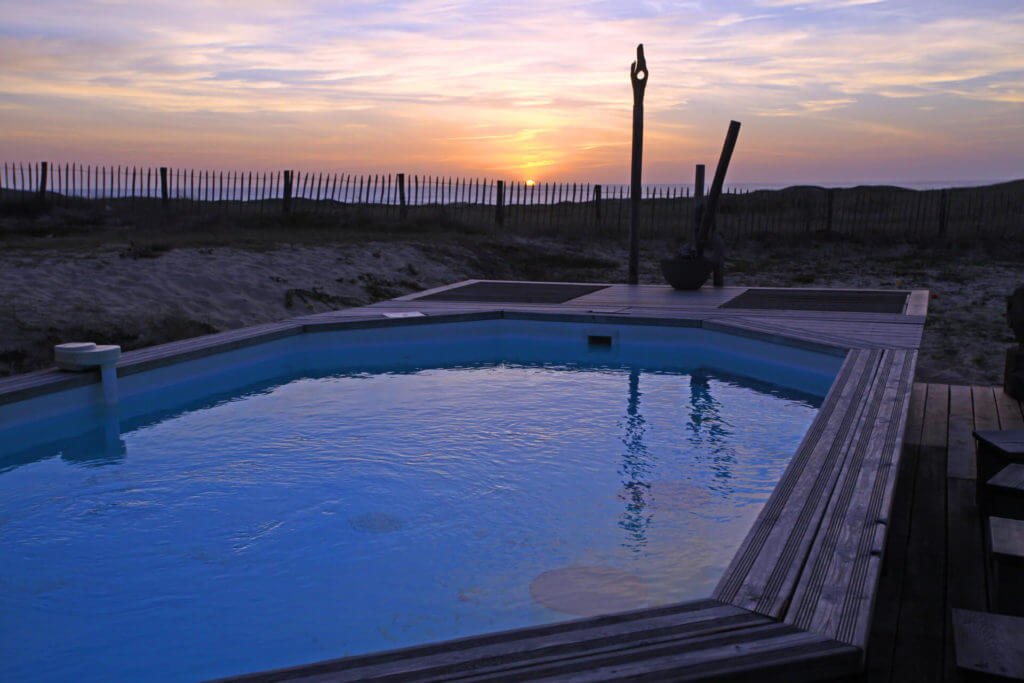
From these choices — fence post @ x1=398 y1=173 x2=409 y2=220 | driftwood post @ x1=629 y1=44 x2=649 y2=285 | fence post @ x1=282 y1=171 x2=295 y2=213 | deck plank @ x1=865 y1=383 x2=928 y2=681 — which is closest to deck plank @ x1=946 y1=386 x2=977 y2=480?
deck plank @ x1=865 y1=383 x2=928 y2=681

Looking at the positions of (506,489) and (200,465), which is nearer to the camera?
(506,489)

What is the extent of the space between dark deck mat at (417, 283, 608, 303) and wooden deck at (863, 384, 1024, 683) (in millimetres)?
4734

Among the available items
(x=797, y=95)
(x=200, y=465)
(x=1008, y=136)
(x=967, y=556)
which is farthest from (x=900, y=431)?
(x=1008, y=136)

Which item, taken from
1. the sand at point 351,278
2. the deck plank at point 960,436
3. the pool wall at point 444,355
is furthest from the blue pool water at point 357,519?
the sand at point 351,278

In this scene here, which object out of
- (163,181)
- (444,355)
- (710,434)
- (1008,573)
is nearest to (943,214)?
(444,355)

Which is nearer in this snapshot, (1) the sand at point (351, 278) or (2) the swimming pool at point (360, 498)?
(2) the swimming pool at point (360, 498)

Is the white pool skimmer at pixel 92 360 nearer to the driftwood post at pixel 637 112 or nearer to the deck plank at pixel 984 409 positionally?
the deck plank at pixel 984 409

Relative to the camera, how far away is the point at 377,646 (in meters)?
2.86

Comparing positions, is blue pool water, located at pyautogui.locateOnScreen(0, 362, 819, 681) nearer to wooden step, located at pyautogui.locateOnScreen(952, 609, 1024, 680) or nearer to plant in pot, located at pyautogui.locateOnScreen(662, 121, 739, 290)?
wooden step, located at pyautogui.locateOnScreen(952, 609, 1024, 680)

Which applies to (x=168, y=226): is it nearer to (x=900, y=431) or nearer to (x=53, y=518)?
(x=53, y=518)

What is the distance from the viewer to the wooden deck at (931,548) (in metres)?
2.04

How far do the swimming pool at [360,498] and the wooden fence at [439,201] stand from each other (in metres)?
10.5

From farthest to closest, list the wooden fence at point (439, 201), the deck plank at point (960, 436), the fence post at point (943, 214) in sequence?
the wooden fence at point (439, 201)
the fence post at point (943, 214)
the deck plank at point (960, 436)

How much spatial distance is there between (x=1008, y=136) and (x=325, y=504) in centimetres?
1805
